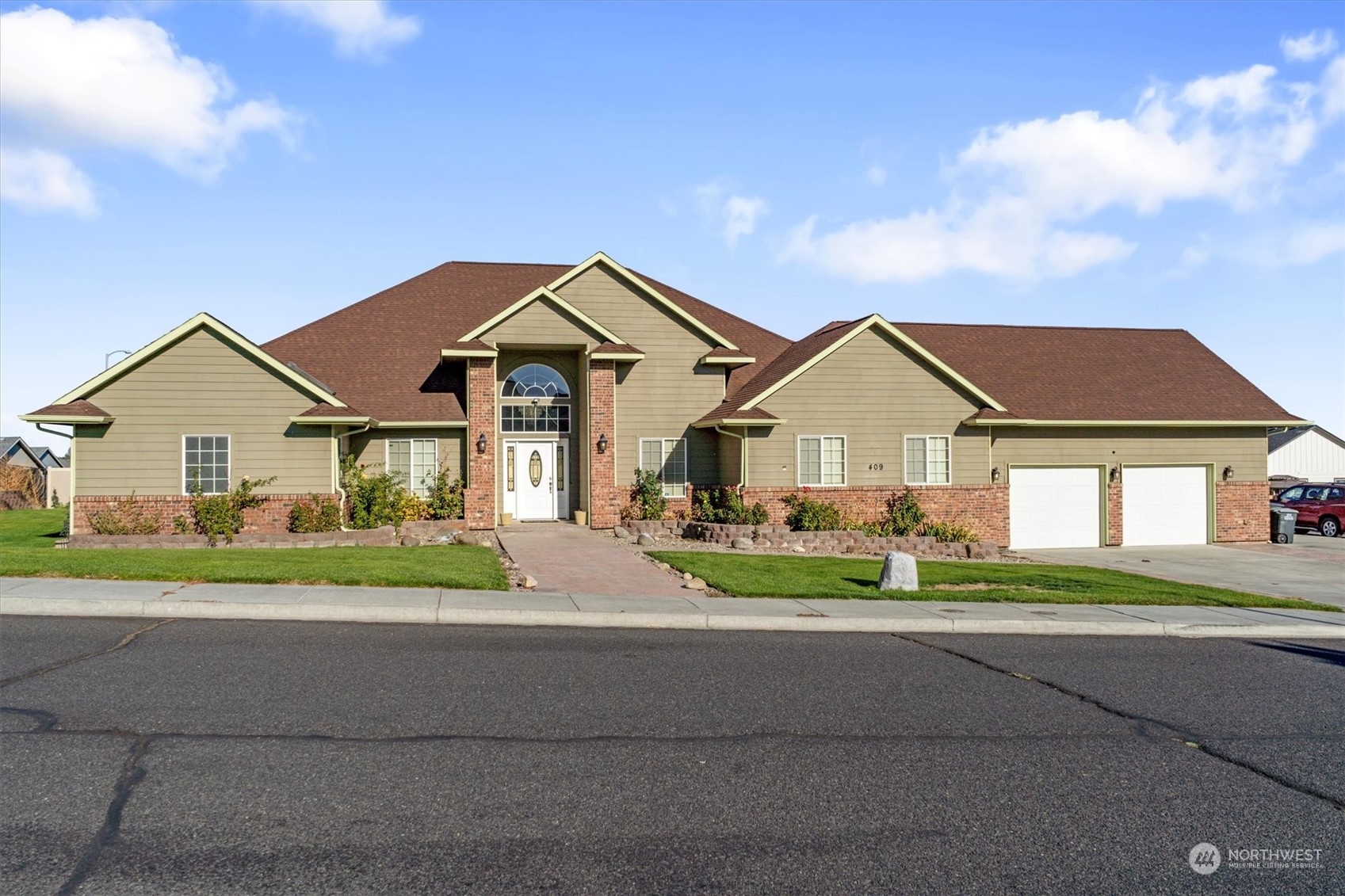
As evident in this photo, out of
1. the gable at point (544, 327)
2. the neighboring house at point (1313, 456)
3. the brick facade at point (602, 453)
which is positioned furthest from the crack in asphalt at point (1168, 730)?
the neighboring house at point (1313, 456)

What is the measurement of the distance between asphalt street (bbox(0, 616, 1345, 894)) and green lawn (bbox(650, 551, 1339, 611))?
474cm

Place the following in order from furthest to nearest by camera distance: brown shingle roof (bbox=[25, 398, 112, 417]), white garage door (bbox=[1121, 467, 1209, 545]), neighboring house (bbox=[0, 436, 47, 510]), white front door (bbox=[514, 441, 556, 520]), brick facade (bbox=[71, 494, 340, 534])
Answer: neighboring house (bbox=[0, 436, 47, 510])
white garage door (bbox=[1121, 467, 1209, 545])
white front door (bbox=[514, 441, 556, 520])
brick facade (bbox=[71, 494, 340, 534])
brown shingle roof (bbox=[25, 398, 112, 417])

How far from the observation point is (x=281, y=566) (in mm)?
14703

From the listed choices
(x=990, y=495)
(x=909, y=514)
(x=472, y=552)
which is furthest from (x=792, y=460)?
(x=472, y=552)

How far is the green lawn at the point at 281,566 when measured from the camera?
1352 cm

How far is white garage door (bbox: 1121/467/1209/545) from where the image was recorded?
27.3 m

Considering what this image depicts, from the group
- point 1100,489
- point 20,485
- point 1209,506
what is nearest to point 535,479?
point 1100,489

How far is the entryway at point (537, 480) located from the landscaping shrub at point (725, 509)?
3.65 meters

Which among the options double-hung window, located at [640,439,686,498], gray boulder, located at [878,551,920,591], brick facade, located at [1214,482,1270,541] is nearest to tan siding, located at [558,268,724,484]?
double-hung window, located at [640,439,686,498]

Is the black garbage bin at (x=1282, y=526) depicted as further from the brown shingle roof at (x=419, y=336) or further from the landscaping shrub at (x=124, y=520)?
the landscaping shrub at (x=124, y=520)

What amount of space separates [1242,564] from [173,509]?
79.7ft

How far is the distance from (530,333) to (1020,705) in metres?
18.1

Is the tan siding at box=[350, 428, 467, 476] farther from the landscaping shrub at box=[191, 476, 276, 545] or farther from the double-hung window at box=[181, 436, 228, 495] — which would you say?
the double-hung window at box=[181, 436, 228, 495]

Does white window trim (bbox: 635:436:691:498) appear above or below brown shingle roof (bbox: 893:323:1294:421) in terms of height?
below
